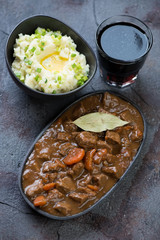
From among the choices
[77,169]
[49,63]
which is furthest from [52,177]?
[49,63]

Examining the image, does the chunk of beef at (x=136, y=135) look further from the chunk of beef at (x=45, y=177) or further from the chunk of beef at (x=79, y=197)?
the chunk of beef at (x=45, y=177)

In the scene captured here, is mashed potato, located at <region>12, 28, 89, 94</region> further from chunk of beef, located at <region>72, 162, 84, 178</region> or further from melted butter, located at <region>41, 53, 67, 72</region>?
chunk of beef, located at <region>72, 162, 84, 178</region>

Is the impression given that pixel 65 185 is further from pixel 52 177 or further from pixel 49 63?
pixel 49 63

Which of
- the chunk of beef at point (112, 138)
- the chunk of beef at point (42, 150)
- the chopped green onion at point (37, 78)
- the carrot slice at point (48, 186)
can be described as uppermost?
the chopped green onion at point (37, 78)

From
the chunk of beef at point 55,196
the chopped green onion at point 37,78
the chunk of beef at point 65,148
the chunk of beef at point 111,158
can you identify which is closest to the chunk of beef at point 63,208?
the chunk of beef at point 55,196

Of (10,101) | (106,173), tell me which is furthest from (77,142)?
(10,101)

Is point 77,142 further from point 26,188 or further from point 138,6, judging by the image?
point 138,6

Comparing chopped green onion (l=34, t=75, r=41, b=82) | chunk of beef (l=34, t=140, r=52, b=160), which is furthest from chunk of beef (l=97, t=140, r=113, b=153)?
chopped green onion (l=34, t=75, r=41, b=82)
